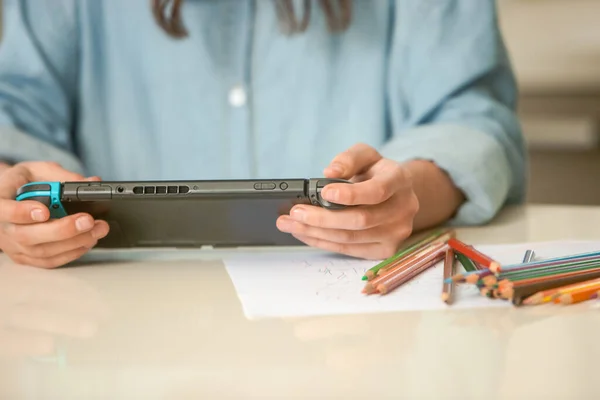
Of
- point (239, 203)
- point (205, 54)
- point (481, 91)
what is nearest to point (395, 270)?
point (239, 203)

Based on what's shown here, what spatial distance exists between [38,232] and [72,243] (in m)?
0.02

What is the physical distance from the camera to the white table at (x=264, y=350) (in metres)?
0.27

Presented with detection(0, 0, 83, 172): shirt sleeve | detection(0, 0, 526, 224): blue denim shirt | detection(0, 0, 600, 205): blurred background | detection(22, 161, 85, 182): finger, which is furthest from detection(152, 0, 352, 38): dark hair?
detection(0, 0, 600, 205): blurred background

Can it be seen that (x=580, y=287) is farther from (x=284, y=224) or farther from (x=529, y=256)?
(x=284, y=224)

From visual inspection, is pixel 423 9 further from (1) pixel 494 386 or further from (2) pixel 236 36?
(1) pixel 494 386

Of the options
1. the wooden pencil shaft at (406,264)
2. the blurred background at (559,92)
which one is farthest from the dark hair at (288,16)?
the blurred background at (559,92)

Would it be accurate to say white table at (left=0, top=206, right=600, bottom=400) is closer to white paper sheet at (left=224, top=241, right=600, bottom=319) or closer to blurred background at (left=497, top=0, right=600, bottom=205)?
white paper sheet at (left=224, top=241, right=600, bottom=319)

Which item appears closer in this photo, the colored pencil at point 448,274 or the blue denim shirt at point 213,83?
the colored pencil at point 448,274

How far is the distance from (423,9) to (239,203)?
1.33ft

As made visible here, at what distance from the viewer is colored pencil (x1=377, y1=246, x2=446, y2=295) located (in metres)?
0.39

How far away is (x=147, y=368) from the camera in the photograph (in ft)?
0.95

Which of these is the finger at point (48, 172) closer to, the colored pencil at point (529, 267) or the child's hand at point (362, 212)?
the child's hand at point (362, 212)

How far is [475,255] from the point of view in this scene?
1.36 ft

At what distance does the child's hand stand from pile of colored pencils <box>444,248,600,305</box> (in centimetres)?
9
